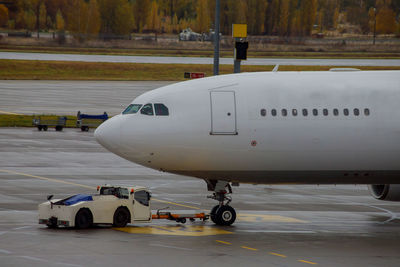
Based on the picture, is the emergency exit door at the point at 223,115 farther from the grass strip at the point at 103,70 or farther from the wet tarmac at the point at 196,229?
the grass strip at the point at 103,70

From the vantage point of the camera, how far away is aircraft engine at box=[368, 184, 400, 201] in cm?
3027

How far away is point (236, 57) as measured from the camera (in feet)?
142

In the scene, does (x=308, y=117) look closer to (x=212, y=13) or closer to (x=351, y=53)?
(x=351, y=53)

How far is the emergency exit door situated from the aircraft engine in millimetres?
6639

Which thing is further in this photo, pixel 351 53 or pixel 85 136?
pixel 351 53

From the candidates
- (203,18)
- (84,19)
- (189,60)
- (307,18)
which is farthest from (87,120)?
(203,18)

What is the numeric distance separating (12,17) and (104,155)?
468 ft

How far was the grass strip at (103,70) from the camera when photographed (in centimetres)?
10981

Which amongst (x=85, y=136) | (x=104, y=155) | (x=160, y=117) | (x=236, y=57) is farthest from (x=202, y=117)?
(x=85, y=136)

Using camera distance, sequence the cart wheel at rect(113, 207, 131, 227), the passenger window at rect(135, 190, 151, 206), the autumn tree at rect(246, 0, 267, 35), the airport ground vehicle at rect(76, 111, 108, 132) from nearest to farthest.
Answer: the cart wheel at rect(113, 207, 131, 227) → the passenger window at rect(135, 190, 151, 206) → the airport ground vehicle at rect(76, 111, 108, 132) → the autumn tree at rect(246, 0, 267, 35)

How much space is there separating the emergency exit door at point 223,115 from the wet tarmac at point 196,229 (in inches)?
129

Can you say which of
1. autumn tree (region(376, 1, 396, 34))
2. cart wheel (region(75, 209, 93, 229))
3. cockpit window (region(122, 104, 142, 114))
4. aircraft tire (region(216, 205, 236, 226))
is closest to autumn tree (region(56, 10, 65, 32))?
autumn tree (region(376, 1, 396, 34))

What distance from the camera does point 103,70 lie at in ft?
383

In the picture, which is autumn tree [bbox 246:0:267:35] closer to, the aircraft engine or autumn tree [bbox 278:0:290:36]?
autumn tree [bbox 278:0:290:36]
